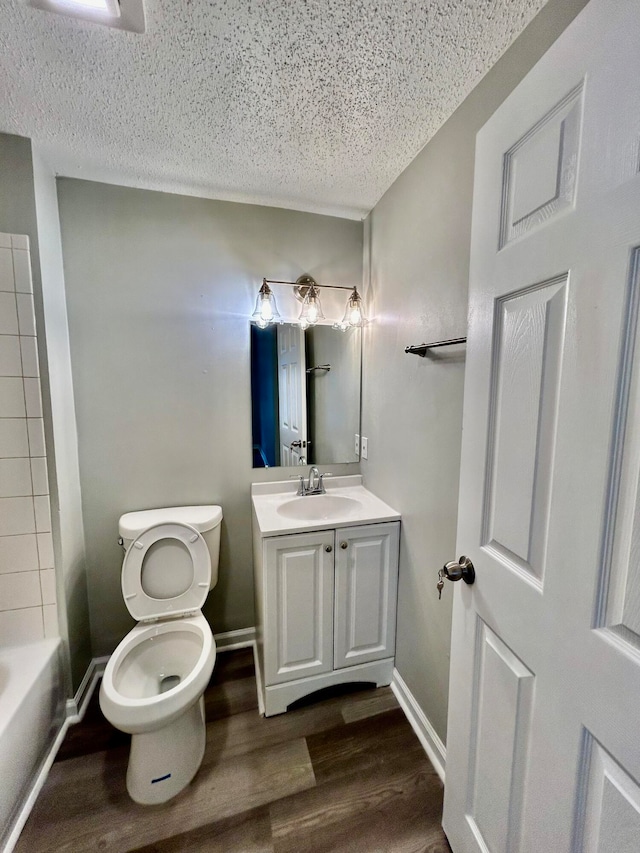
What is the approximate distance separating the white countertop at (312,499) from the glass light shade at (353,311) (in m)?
0.86

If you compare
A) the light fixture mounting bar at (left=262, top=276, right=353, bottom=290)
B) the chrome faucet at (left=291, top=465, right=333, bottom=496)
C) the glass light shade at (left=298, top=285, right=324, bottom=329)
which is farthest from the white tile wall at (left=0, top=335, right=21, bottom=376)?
the chrome faucet at (left=291, top=465, right=333, bottom=496)

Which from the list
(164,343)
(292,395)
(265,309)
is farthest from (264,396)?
(164,343)

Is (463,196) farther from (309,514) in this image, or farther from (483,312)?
(309,514)

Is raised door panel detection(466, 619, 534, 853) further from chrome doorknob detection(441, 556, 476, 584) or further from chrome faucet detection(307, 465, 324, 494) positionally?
chrome faucet detection(307, 465, 324, 494)

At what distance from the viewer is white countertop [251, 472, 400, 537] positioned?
1430mm

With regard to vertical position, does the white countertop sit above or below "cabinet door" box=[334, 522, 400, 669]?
above

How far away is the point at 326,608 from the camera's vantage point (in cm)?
150

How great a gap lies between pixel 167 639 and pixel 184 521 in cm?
49

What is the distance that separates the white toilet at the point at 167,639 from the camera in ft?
3.85

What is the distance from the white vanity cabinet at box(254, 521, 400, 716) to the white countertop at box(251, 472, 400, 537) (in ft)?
0.11

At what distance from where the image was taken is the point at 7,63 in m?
0.97

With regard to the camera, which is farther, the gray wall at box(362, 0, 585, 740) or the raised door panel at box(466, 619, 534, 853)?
the gray wall at box(362, 0, 585, 740)

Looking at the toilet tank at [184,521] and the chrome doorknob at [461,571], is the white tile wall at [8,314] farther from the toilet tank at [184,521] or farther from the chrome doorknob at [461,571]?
the chrome doorknob at [461,571]

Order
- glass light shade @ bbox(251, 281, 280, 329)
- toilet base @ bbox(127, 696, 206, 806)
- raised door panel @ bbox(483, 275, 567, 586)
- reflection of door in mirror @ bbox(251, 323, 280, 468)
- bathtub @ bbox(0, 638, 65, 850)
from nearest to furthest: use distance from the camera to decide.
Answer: raised door panel @ bbox(483, 275, 567, 586), bathtub @ bbox(0, 638, 65, 850), toilet base @ bbox(127, 696, 206, 806), glass light shade @ bbox(251, 281, 280, 329), reflection of door in mirror @ bbox(251, 323, 280, 468)
